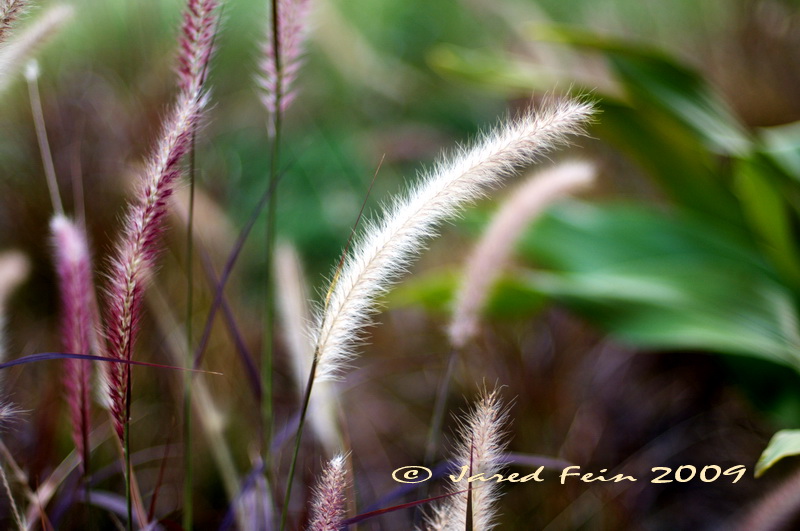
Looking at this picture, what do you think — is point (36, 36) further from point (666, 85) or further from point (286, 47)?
point (666, 85)

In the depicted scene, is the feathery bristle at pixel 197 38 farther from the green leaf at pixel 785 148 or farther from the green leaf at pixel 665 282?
the green leaf at pixel 785 148

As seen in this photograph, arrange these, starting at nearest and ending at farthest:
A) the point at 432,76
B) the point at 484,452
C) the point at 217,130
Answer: the point at 484,452 < the point at 217,130 < the point at 432,76

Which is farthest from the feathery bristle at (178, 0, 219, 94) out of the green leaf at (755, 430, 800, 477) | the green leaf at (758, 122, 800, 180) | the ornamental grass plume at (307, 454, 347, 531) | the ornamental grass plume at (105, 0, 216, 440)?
the green leaf at (758, 122, 800, 180)

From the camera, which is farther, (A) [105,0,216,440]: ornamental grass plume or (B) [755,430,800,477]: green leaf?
(B) [755,430,800,477]: green leaf

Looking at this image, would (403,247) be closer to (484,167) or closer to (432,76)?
(484,167)

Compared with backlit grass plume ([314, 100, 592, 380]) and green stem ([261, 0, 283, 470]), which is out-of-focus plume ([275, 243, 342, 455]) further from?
backlit grass plume ([314, 100, 592, 380])

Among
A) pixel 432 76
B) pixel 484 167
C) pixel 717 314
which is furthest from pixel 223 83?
pixel 484 167
